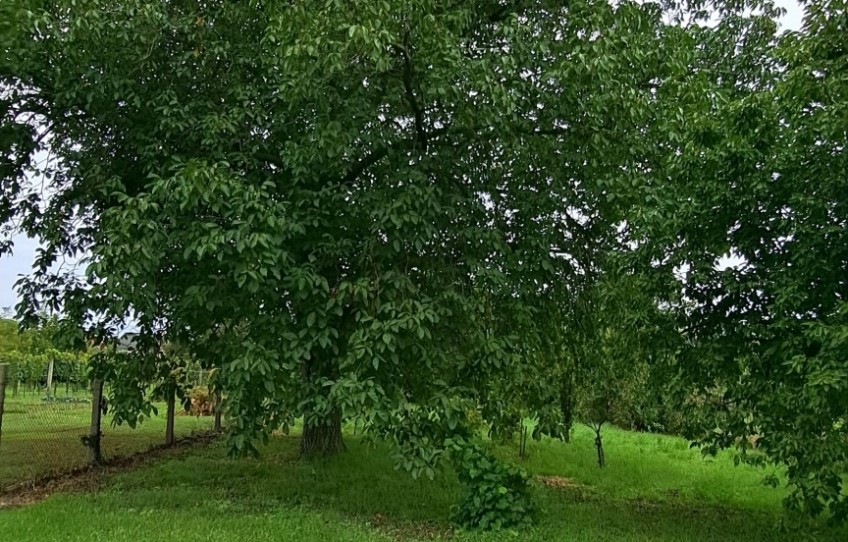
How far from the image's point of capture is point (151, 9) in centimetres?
538

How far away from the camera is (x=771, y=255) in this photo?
523 cm

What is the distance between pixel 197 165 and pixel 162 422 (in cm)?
1066

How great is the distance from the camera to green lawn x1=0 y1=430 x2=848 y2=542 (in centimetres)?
543

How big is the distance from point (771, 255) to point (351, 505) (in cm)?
432

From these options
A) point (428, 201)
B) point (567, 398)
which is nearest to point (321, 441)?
point (567, 398)

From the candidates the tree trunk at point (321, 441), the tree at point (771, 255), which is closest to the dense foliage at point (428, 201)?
the tree at point (771, 255)

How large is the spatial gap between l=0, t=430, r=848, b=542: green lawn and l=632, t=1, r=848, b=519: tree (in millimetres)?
1090

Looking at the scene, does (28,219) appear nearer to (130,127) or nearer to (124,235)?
(130,127)

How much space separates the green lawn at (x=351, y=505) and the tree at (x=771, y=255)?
1090 mm

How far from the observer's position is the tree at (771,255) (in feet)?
14.9

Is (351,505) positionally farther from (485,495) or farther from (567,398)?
(567,398)

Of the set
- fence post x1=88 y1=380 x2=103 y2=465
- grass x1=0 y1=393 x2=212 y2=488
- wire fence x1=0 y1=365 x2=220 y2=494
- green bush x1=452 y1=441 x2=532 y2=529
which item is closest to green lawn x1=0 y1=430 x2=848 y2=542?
green bush x1=452 y1=441 x2=532 y2=529

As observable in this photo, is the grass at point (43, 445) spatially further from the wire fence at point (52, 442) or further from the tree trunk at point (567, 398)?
the tree trunk at point (567, 398)

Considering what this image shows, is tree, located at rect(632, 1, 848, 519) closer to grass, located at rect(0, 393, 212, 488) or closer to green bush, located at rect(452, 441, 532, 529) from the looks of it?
green bush, located at rect(452, 441, 532, 529)
